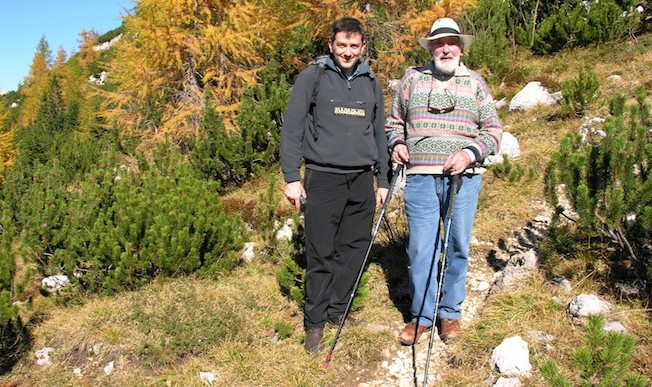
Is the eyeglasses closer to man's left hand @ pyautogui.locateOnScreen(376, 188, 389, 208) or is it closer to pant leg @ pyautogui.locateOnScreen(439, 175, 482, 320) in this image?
pant leg @ pyautogui.locateOnScreen(439, 175, 482, 320)

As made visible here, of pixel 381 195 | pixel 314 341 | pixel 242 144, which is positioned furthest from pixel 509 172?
pixel 242 144

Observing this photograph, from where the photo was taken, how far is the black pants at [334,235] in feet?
10.1

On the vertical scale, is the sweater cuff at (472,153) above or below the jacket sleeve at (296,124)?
below

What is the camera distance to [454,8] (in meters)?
8.55

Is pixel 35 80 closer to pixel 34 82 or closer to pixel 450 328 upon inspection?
pixel 34 82

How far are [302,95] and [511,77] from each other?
7692mm

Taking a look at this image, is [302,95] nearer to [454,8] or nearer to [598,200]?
[598,200]

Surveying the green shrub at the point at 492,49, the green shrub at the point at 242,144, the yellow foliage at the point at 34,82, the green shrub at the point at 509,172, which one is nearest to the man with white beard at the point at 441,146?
the green shrub at the point at 509,172

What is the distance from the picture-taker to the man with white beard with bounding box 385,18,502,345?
2840 mm

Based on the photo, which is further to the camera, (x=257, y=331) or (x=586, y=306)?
(x=257, y=331)

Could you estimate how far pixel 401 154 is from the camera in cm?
302

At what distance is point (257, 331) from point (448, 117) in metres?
2.24

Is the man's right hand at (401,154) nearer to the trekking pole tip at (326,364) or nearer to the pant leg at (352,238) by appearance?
the pant leg at (352,238)

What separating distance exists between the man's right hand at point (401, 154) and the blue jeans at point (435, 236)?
133 mm
